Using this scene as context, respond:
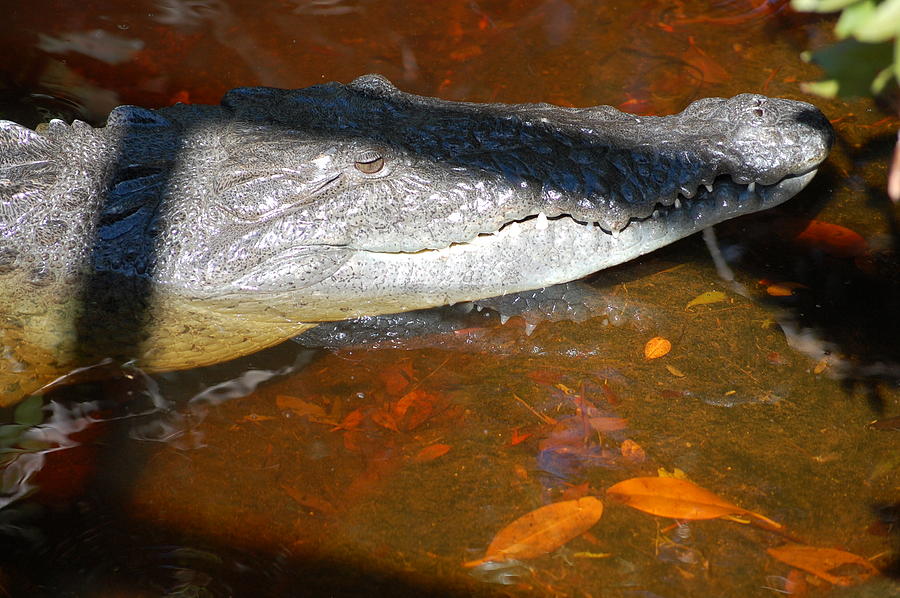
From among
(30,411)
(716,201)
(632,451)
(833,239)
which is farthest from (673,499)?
(30,411)

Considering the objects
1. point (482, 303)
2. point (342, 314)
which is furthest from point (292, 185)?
point (482, 303)

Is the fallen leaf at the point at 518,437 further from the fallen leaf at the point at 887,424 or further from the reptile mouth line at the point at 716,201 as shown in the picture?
the fallen leaf at the point at 887,424

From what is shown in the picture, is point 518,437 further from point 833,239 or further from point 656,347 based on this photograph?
point 833,239

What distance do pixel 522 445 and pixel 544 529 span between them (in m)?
0.36

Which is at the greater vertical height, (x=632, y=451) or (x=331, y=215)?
(x=331, y=215)

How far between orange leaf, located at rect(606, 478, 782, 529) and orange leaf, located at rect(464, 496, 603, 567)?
0.35ft

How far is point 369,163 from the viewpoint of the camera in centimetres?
303

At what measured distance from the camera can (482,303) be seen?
3398 millimetres

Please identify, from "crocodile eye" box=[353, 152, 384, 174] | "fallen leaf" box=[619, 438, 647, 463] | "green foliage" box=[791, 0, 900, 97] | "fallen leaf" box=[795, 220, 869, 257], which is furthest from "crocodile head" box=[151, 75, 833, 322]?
"green foliage" box=[791, 0, 900, 97]

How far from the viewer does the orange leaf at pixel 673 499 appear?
8.45 feet

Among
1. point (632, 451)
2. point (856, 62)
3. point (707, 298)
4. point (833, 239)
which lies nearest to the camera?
point (856, 62)

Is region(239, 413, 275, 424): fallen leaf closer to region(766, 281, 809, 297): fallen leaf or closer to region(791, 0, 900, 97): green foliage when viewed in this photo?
region(766, 281, 809, 297): fallen leaf

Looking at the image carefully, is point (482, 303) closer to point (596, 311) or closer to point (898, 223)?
point (596, 311)

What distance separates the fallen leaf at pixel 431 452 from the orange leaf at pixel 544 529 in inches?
15.3
